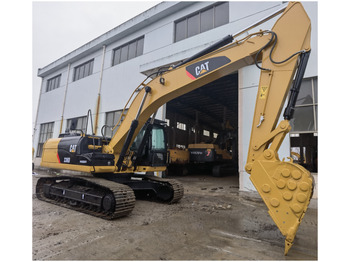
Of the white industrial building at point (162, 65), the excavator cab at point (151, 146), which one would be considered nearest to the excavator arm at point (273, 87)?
the excavator cab at point (151, 146)

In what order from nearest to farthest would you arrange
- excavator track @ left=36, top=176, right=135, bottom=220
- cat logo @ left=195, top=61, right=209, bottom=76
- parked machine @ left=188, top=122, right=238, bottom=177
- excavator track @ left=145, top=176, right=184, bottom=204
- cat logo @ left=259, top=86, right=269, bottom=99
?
1. cat logo @ left=259, top=86, right=269, bottom=99
2. cat logo @ left=195, top=61, right=209, bottom=76
3. excavator track @ left=36, top=176, right=135, bottom=220
4. excavator track @ left=145, top=176, right=184, bottom=204
5. parked machine @ left=188, top=122, right=238, bottom=177

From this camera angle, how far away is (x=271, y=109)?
3.55 m

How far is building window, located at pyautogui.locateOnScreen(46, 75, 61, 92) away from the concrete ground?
Result: 52.2 ft

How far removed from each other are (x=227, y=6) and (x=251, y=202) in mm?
8213

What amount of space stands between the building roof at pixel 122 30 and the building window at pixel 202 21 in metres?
0.74

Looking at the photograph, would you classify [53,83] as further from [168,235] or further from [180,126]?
[168,235]

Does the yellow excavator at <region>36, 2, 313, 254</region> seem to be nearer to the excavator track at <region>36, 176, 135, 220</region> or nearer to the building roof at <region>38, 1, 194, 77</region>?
the excavator track at <region>36, 176, 135, 220</region>

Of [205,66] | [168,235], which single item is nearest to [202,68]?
[205,66]

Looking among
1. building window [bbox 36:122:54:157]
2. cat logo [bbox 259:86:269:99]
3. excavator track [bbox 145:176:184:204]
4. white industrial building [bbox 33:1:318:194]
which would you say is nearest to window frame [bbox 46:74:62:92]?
white industrial building [bbox 33:1:318:194]

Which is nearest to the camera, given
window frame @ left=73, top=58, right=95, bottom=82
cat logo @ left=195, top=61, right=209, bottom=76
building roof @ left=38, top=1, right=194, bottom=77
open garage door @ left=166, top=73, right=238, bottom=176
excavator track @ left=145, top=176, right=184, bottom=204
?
cat logo @ left=195, top=61, right=209, bottom=76

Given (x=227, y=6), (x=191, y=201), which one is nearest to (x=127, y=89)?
(x=227, y=6)

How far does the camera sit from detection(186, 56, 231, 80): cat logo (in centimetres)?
419

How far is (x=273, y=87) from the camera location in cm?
361

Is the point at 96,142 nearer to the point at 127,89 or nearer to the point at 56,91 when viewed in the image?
the point at 127,89
